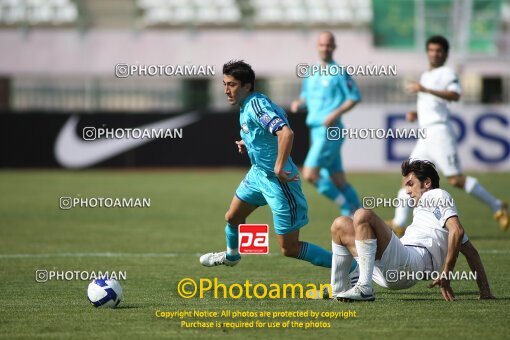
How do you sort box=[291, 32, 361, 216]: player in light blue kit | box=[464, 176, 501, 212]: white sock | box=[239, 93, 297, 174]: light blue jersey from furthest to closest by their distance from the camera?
box=[291, 32, 361, 216]: player in light blue kit < box=[464, 176, 501, 212]: white sock < box=[239, 93, 297, 174]: light blue jersey

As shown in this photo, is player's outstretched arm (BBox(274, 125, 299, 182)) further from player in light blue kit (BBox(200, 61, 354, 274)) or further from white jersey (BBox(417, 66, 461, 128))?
white jersey (BBox(417, 66, 461, 128))

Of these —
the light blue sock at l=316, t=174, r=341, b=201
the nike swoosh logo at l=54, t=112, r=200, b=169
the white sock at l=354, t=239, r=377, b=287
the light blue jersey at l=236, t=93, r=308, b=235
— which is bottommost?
the nike swoosh logo at l=54, t=112, r=200, b=169

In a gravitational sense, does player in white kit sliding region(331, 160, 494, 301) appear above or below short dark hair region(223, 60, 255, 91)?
below

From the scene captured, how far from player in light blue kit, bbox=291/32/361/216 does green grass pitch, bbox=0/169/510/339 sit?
21.8 inches

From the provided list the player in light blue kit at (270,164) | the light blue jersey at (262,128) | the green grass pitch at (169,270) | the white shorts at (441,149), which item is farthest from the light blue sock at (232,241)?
the white shorts at (441,149)

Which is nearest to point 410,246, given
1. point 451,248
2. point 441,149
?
point 451,248

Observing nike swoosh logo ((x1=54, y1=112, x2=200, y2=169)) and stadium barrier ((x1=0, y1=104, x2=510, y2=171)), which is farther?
nike swoosh logo ((x1=54, y1=112, x2=200, y2=169))

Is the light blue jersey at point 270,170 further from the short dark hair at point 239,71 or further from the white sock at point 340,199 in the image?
the white sock at point 340,199

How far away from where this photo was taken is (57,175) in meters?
21.7

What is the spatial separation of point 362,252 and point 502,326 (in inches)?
43.0

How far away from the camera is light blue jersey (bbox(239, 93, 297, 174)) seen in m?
7.23

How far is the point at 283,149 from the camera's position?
7098 millimetres

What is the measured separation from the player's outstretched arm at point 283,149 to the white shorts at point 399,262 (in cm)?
93

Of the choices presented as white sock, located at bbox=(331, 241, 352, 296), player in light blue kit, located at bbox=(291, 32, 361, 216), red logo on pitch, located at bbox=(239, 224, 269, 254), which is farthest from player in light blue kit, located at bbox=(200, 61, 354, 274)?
player in light blue kit, located at bbox=(291, 32, 361, 216)
